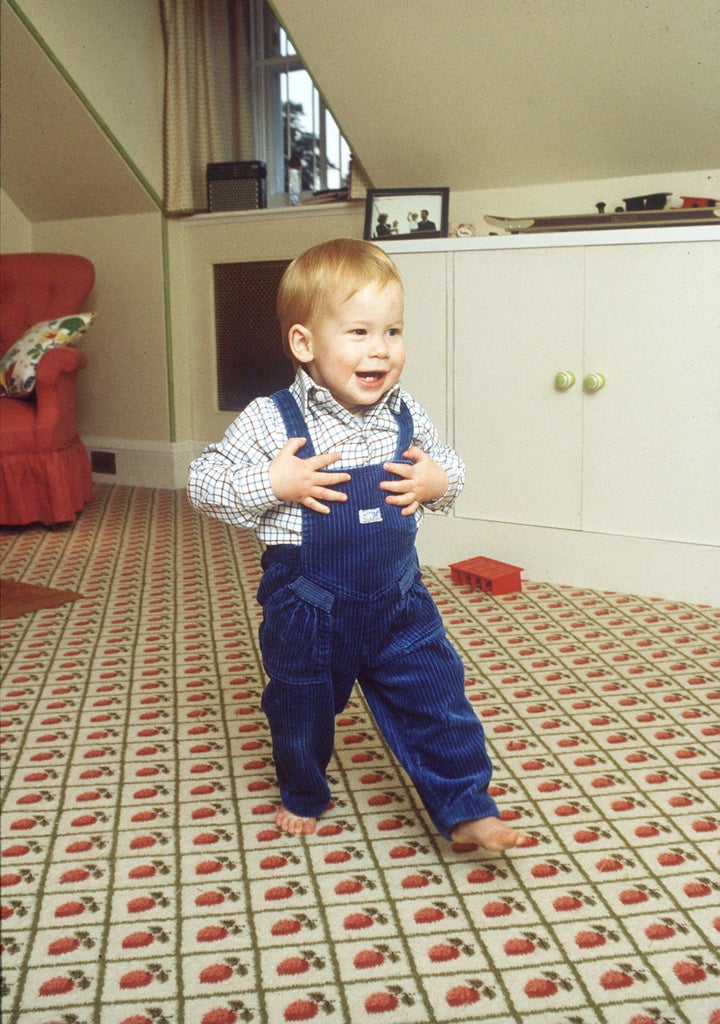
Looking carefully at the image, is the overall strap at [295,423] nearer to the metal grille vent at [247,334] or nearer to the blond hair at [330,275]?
the blond hair at [330,275]

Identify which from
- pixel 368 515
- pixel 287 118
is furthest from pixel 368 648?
pixel 287 118

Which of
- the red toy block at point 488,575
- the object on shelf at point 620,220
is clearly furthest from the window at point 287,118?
the red toy block at point 488,575

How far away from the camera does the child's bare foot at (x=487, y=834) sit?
1282 mm

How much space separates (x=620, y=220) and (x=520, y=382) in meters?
0.46

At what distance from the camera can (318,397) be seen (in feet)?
4.17

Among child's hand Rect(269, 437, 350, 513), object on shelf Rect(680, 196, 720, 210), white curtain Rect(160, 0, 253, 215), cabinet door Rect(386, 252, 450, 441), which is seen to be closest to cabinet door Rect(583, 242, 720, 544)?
object on shelf Rect(680, 196, 720, 210)

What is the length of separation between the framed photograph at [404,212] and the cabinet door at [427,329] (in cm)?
21

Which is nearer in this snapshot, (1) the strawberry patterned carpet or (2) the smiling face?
(1) the strawberry patterned carpet

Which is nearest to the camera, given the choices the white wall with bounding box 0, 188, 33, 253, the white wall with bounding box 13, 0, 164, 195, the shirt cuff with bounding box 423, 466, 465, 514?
the shirt cuff with bounding box 423, 466, 465, 514

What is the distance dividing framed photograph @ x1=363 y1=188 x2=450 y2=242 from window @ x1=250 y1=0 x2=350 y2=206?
107 centimetres

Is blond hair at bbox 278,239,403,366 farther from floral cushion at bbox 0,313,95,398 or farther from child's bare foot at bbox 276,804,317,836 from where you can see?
floral cushion at bbox 0,313,95,398

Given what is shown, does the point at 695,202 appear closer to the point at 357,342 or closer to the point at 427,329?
the point at 427,329

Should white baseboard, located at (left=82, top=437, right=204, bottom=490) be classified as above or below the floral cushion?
below

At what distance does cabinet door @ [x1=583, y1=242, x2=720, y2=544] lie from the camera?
7.78 ft
